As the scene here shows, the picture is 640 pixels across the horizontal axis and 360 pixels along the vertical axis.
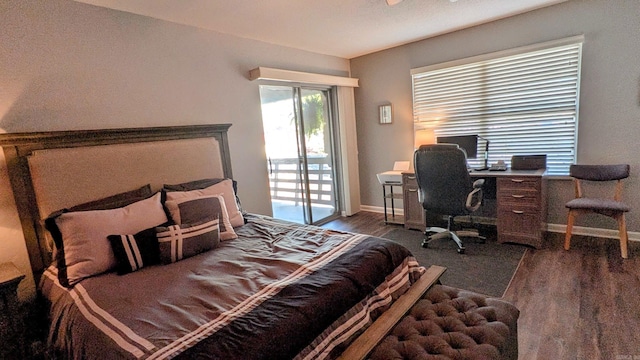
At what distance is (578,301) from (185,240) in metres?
2.75

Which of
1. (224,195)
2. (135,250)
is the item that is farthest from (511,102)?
(135,250)

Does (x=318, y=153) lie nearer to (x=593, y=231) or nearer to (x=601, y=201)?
(x=601, y=201)

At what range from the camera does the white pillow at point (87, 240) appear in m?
1.80

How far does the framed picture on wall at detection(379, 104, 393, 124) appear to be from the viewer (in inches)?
182

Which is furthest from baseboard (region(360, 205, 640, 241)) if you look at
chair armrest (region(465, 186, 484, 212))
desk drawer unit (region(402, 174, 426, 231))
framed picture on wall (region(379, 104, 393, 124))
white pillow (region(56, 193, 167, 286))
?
white pillow (region(56, 193, 167, 286))

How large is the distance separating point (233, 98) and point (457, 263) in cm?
285

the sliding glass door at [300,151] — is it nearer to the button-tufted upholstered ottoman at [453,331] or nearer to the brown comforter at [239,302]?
the brown comforter at [239,302]

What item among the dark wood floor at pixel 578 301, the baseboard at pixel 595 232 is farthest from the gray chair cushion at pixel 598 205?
the baseboard at pixel 595 232

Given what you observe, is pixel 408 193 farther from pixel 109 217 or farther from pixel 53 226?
pixel 53 226

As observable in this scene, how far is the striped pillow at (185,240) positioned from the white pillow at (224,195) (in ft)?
1.29

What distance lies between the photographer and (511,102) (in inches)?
145

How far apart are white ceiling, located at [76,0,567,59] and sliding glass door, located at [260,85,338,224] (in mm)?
716

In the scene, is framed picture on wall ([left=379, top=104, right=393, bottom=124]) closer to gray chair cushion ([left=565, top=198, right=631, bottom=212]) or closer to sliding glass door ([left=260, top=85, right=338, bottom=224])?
sliding glass door ([left=260, top=85, right=338, bottom=224])

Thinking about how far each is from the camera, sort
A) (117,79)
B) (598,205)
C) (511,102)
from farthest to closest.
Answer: (511,102), (598,205), (117,79)
